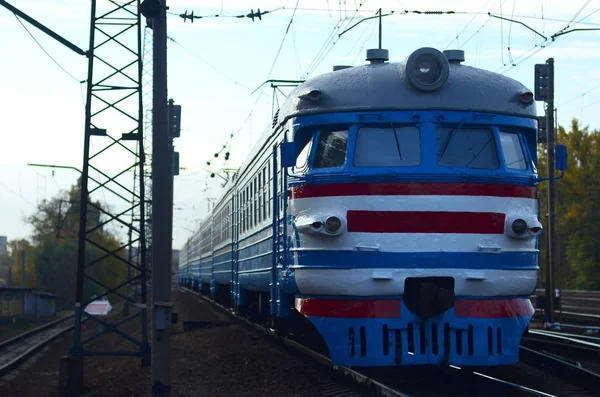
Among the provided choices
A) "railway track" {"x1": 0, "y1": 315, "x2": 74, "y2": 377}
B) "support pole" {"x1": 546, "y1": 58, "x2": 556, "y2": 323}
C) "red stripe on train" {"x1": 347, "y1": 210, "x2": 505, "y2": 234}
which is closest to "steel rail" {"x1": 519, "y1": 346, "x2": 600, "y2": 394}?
"red stripe on train" {"x1": 347, "y1": 210, "x2": 505, "y2": 234}

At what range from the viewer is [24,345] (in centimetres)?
2617

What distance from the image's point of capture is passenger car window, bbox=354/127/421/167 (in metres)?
9.23

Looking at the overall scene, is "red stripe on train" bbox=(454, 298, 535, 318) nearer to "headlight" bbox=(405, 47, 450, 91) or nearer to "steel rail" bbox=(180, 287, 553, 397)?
"steel rail" bbox=(180, 287, 553, 397)

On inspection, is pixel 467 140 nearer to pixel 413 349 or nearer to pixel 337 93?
pixel 337 93

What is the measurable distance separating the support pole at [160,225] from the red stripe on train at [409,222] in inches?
86.7

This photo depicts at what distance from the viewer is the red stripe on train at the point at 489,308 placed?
29.3 feet

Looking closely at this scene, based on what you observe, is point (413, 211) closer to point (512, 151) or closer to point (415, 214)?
point (415, 214)

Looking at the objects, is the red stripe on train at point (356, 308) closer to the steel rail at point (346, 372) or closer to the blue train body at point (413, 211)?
the blue train body at point (413, 211)

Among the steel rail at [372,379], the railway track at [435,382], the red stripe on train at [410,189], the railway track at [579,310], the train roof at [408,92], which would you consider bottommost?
the railway track at [579,310]

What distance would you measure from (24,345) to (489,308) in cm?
1994

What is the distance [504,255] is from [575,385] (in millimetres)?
1833

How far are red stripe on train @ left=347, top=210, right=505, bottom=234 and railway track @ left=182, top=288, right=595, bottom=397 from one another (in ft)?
4.93

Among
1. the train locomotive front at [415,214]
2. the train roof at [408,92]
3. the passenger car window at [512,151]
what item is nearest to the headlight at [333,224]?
the train locomotive front at [415,214]

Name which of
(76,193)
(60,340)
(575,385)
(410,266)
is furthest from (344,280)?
(76,193)
